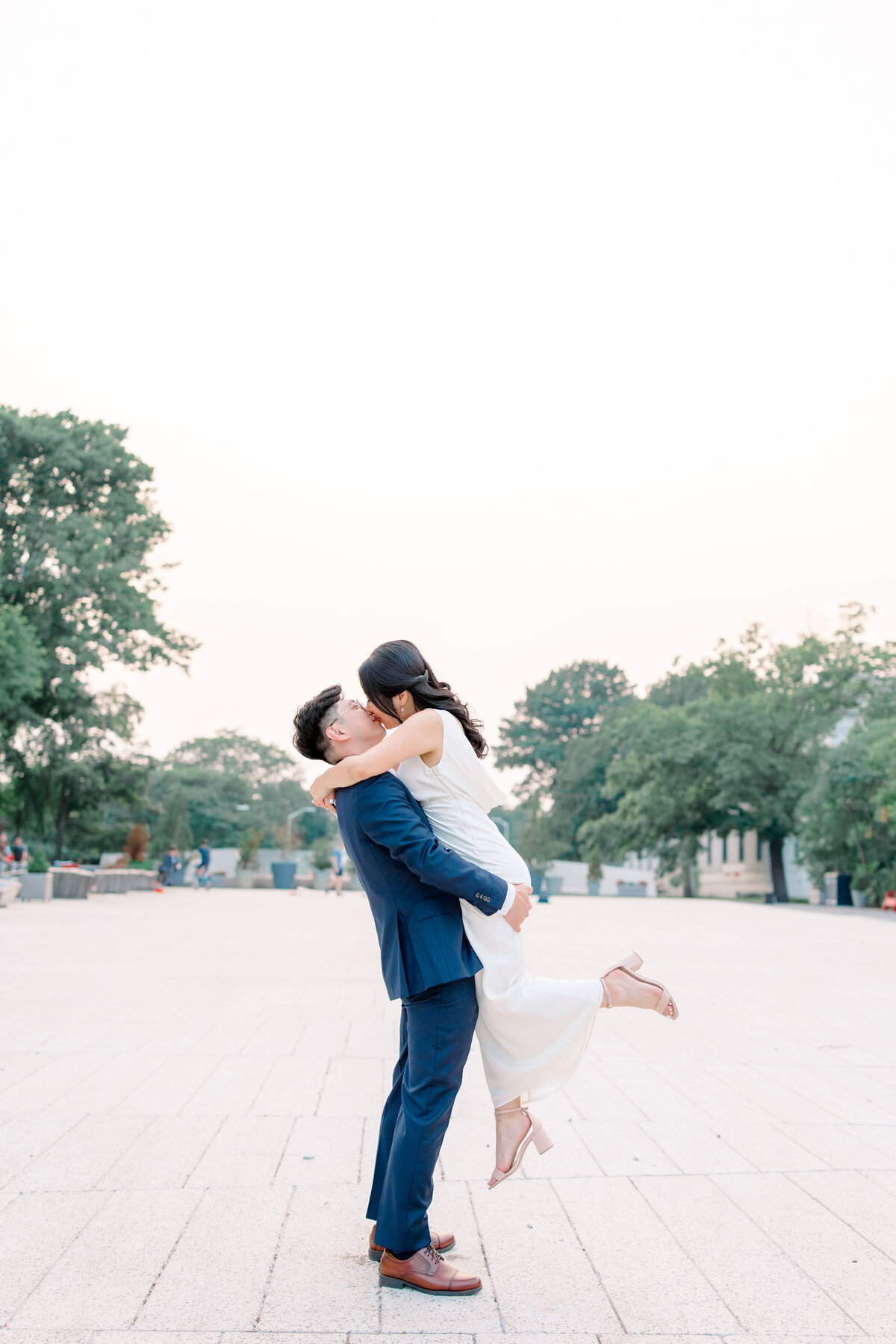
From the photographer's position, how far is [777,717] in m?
35.9

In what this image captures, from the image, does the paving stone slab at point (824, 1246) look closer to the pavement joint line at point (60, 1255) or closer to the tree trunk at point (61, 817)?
the pavement joint line at point (60, 1255)

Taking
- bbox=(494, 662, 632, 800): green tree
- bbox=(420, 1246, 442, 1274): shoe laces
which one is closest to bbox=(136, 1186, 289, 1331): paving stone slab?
bbox=(420, 1246, 442, 1274): shoe laces

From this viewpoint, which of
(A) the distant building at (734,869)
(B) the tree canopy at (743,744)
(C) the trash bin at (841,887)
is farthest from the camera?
(A) the distant building at (734,869)

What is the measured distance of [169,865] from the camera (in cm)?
3456

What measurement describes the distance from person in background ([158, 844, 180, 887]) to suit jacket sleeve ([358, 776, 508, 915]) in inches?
1246

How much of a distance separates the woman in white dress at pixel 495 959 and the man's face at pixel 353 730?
44 millimetres

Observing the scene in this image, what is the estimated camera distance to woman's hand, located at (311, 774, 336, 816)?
305 centimetres

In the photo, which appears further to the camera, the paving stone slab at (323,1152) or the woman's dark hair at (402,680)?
the paving stone slab at (323,1152)

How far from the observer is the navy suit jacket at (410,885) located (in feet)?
9.52

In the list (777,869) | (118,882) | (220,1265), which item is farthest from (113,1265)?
(777,869)

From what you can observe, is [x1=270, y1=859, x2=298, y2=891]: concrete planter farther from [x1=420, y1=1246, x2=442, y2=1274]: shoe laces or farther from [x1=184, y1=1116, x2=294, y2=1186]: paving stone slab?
[x1=420, y1=1246, x2=442, y2=1274]: shoe laces

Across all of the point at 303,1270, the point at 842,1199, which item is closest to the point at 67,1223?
the point at 303,1270

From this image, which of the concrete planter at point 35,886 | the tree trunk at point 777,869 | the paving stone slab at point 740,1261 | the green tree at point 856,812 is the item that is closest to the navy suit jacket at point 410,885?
the paving stone slab at point 740,1261

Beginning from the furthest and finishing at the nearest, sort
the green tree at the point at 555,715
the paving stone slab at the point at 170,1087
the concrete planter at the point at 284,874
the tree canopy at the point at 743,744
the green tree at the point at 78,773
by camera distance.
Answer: the green tree at the point at 555,715
the concrete planter at the point at 284,874
the tree canopy at the point at 743,744
the green tree at the point at 78,773
the paving stone slab at the point at 170,1087
